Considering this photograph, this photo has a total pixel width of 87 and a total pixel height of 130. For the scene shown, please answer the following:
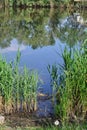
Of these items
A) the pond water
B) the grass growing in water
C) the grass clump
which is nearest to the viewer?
the grass growing in water

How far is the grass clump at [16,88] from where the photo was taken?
719cm

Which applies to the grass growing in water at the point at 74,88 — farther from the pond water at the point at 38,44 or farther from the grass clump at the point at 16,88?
the pond water at the point at 38,44

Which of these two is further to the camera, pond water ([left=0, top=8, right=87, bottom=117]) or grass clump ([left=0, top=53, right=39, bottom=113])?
pond water ([left=0, top=8, right=87, bottom=117])

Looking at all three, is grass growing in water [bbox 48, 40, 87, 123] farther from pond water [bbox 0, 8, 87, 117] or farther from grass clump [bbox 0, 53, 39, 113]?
pond water [bbox 0, 8, 87, 117]

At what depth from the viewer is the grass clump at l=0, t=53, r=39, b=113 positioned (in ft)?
23.6

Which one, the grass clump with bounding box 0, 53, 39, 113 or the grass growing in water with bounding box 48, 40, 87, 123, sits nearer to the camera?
the grass growing in water with bounding box 48, 40, 87, 123

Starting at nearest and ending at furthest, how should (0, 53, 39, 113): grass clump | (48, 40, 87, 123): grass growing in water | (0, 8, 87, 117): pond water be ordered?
A: (48, 40, 87, 123): grass growing in water
(0, 53, 39, 113): grass clump
(0, 8, 87, 117): pond water

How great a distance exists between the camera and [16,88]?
741 cm

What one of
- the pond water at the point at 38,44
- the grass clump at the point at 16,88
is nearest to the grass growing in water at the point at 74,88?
the grass clump at the point at 16,88

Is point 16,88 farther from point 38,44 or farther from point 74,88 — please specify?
point 38,44

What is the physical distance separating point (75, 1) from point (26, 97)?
41085 millimetres

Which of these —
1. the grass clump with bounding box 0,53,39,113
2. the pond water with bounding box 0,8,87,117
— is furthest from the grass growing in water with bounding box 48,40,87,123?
the pond water with bounding box 0,8,87,117

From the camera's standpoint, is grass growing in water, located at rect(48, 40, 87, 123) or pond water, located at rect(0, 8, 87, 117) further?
pond water, located at rect(0, 8, 87, 117)

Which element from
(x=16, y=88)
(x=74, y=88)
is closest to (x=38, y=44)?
(x=16, y=88)
